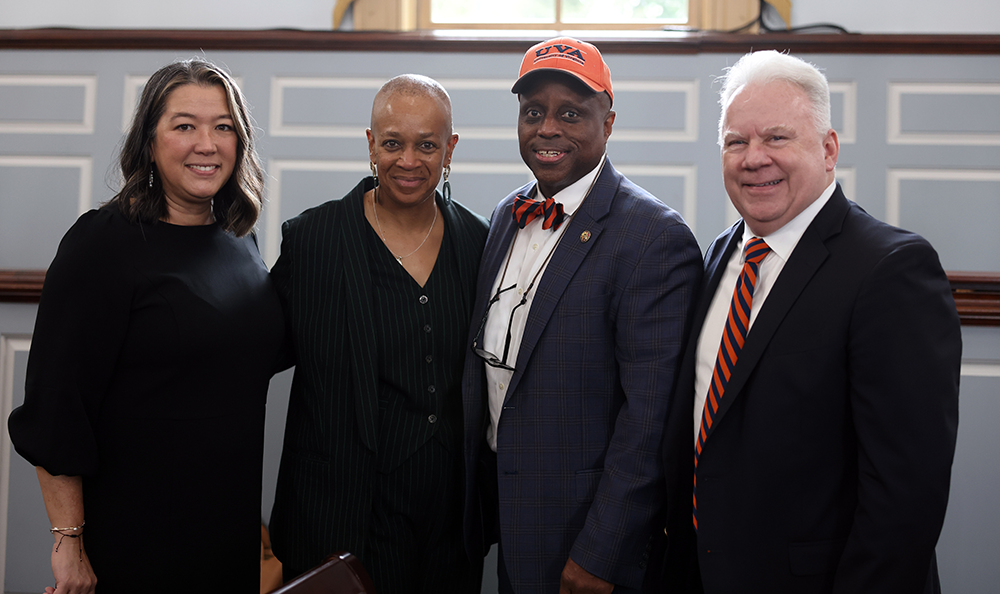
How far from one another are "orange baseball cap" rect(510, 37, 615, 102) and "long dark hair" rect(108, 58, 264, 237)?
0.72m

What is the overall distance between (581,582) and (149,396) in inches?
41.6

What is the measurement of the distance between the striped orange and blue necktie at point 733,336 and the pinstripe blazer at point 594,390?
12 cm

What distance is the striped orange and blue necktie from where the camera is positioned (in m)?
1.32

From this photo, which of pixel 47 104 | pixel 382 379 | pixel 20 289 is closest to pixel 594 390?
pixel 382 379

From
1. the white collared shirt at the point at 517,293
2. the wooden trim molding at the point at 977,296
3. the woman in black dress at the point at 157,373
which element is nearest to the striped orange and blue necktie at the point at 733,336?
the white collared shirt at the point at 517,293

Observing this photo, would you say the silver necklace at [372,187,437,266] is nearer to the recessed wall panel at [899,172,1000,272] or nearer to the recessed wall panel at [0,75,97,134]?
the recessed wall panel at [0,75,97,134]

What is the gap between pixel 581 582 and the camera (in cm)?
145

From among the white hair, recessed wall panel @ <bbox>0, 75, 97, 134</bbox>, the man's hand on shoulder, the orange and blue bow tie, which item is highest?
recessed wall panel @ <bbox>0, 75, 97, 134</bbox>

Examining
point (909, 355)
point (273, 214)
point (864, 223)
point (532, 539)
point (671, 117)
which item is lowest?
point (532, 539)

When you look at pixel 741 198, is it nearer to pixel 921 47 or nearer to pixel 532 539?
pixel 532 539

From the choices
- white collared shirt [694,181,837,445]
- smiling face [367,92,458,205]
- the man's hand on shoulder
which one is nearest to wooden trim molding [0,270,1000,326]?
white collared shirt [694,181,837,445]

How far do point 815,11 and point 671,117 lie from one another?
2.59ft

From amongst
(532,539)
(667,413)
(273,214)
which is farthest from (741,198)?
(273,214)

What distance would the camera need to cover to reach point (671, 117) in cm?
274
